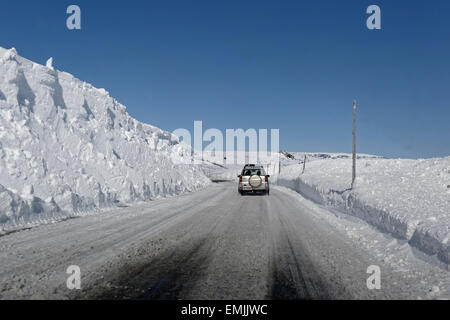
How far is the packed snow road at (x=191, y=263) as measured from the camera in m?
3.64

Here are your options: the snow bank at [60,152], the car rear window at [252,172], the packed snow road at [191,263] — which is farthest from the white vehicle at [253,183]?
the packed snow road at [191,263]

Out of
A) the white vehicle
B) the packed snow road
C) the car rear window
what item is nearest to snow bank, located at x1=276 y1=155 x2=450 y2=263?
the packed snow road

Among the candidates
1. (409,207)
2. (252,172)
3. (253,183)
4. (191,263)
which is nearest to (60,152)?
(191,263)

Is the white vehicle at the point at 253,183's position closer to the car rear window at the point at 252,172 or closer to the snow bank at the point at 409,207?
the car rear window at the point at 252,172

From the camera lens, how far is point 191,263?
15.8 ft

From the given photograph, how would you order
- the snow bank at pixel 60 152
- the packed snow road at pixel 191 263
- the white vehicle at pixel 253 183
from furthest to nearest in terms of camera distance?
the white vehicle at pixel 253 183, the snow bank at pixel 60 152, the packed snow road at pixel 191 263

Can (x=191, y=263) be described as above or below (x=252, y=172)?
below

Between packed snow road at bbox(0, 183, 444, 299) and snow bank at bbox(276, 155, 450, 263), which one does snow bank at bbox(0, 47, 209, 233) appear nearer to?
packed snow road at bbox(0, 183, 444, 299)

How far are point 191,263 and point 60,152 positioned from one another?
1044cm

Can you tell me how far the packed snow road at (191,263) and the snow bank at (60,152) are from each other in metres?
2.53

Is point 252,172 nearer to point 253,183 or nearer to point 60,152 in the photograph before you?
point 253,183

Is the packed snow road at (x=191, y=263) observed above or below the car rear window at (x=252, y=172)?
below
